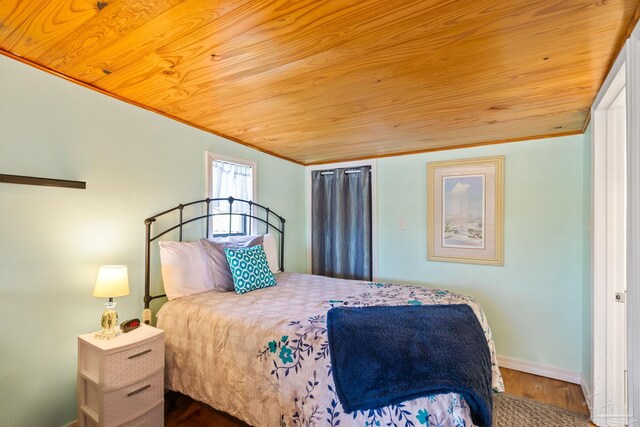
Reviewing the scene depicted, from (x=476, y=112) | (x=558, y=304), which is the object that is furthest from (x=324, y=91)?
(x=558, y=304)

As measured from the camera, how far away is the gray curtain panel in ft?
12.5

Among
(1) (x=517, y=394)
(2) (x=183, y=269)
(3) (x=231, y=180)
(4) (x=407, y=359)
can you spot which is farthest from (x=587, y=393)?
(3) (x=231, y=180)

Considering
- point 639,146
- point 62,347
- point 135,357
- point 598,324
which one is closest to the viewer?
point 639,146

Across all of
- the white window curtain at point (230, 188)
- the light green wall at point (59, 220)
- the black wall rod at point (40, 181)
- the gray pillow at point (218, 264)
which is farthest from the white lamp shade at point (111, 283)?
the white window curtain at point (230, 188)

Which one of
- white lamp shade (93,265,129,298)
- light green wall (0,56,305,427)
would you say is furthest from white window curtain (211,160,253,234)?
white lamp shade (93,265,129,298)

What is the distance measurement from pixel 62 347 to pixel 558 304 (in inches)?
153

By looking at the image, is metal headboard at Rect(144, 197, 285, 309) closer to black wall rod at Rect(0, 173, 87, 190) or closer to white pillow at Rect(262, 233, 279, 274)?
white pillow at Rect(262, 233, 279, 274)

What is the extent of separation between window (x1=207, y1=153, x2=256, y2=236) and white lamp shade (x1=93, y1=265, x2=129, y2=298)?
1.06 meters

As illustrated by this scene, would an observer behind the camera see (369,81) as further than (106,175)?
No

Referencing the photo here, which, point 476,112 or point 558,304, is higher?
point 476,112

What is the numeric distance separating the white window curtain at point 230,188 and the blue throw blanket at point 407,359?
67.7 inches

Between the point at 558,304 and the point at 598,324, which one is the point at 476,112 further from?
A: the point at 558,304

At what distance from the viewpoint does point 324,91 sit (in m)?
1.98

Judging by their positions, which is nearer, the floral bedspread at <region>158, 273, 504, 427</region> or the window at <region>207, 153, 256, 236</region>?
the floral bedspread at <region>158, 273, 504, 427</region>
